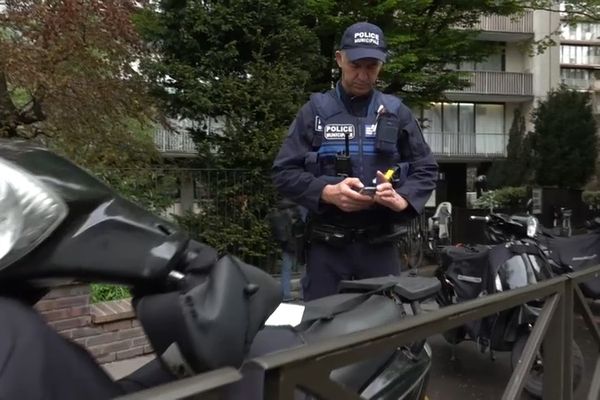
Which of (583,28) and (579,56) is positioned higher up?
(579,56)

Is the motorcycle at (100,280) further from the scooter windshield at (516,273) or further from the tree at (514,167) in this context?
the tree at (514,167)

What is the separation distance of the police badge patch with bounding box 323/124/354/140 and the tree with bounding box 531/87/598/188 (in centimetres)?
1812

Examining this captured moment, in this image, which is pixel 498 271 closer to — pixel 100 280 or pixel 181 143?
pixel 100 280

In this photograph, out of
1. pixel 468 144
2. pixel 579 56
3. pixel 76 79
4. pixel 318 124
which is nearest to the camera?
pixel 318 124

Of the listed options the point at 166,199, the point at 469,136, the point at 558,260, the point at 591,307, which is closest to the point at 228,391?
the point at 591,307

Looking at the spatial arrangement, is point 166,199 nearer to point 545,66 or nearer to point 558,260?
point 558,260

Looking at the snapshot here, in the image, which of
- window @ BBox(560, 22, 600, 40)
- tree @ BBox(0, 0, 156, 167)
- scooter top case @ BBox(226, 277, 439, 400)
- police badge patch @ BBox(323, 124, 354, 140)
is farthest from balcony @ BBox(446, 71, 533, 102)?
scooter top case @ BBox(226, 277, 439, 400)

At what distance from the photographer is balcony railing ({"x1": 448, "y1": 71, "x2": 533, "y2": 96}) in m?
28.6

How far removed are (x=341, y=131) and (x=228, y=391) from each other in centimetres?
184

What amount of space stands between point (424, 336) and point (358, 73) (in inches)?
55.8

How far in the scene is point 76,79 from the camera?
7.58 meters

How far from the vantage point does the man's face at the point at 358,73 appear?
2.78 meters

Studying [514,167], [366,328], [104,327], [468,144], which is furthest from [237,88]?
[468,144]

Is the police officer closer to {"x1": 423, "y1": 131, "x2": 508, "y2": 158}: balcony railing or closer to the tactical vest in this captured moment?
the tactical vest
